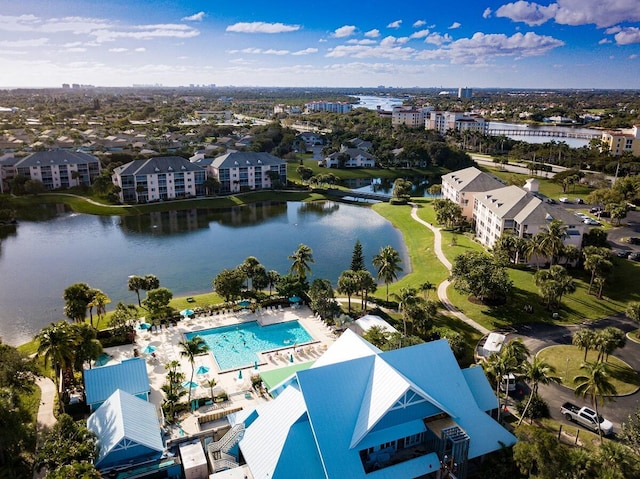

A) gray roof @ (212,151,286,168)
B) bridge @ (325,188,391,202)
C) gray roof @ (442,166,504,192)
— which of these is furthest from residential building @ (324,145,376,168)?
gray roof @ (442,166,504,192)

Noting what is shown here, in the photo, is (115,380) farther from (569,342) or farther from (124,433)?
(569,342)

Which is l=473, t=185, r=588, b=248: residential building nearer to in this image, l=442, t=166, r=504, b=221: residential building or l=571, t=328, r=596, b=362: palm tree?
l=442, t=166, r=504, b=221: residential building

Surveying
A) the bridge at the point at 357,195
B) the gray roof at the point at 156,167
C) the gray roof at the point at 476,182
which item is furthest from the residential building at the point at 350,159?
the gray roof at the point at 476,182

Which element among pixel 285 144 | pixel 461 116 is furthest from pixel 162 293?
pixel 461 116

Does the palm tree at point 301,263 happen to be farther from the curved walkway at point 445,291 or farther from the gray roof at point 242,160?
the gray roof at point 242,160

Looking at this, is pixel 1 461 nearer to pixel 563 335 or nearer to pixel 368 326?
pixel 368 326

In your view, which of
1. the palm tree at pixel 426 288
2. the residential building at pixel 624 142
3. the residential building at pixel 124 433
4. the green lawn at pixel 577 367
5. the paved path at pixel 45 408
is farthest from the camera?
the residential building at pixel 624 142
